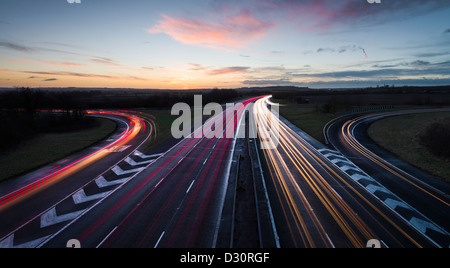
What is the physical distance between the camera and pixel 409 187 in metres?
22.3

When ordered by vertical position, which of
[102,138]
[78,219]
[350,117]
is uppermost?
[350,117]

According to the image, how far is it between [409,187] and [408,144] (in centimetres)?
1829

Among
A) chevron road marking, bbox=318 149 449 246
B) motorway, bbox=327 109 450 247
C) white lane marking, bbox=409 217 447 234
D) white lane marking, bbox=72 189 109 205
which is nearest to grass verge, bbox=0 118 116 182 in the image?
white lane marking, bbox=72 189 109 205

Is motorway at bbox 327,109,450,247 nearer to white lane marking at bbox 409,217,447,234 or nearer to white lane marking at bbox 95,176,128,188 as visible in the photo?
white lane marking at bbox 409,217,447,234

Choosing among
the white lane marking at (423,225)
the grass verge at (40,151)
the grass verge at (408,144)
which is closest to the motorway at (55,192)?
the grass verge at (40,151)

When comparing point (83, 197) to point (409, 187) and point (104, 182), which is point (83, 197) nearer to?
point (104, 182)

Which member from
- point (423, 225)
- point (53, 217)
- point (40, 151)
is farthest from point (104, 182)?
point (423, 225)

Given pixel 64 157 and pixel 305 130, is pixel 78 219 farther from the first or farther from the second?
pixel 305 130

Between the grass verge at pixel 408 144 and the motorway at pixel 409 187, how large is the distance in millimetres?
1552

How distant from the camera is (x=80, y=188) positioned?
74.2 ft

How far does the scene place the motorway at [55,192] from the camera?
1611cm

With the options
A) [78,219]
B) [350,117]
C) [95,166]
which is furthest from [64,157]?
[350,117]

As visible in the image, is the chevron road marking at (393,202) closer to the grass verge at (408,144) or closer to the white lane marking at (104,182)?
the grass verge at (408,144)
